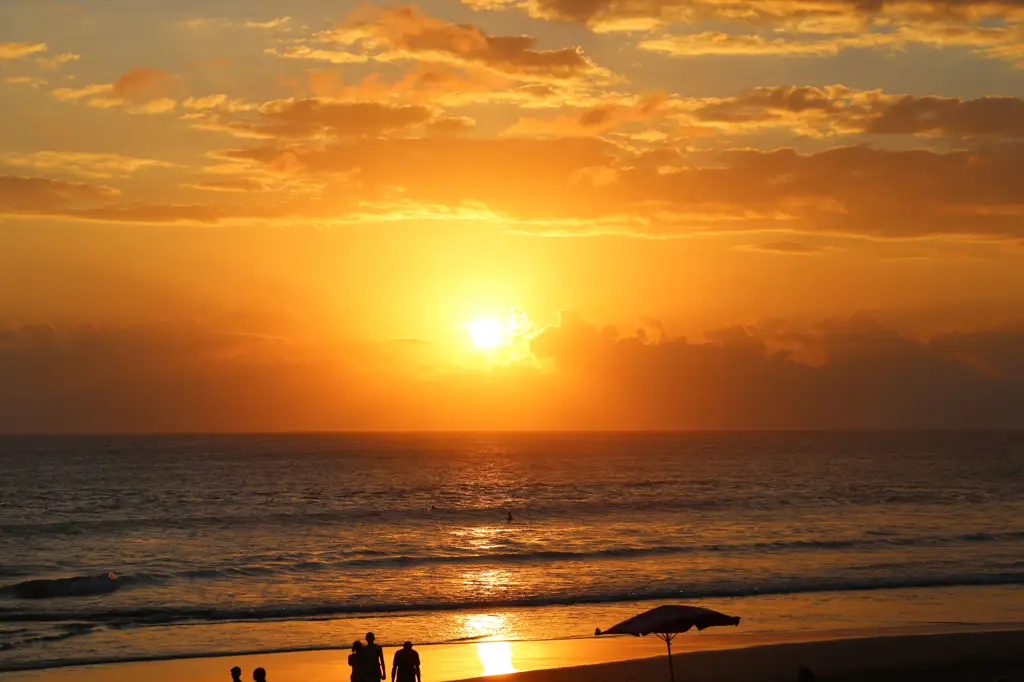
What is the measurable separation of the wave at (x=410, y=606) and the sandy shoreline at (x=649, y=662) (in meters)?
6.28

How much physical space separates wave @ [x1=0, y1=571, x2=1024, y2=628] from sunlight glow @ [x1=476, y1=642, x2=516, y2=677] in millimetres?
6547

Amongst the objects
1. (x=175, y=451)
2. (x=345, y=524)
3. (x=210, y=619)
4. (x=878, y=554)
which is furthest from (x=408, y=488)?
(x=175, y=451)

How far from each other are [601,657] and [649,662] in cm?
156

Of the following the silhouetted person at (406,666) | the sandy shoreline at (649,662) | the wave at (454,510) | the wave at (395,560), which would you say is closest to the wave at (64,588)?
the wave at (395,560)

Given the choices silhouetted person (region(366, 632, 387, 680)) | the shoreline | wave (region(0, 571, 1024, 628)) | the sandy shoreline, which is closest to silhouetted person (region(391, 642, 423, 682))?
silhouetted person (region(366, 632, 387, 680))

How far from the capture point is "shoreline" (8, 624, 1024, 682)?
2428 cm

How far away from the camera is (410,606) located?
114ft

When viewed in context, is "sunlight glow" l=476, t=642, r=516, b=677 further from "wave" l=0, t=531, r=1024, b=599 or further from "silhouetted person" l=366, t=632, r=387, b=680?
"wave" l=0, t=531, r=1024, b=599

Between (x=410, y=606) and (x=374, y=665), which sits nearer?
(x=374, y=665)

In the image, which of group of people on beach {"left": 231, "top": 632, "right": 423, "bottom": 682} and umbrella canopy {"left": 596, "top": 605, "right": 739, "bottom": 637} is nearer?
umbrella canopy {"left": 596, "top": 605, "right": 739, "bottom": 637}

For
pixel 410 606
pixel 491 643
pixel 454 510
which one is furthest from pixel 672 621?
pixel 454 510

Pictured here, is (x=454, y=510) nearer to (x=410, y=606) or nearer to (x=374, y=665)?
(x=410, y=606)

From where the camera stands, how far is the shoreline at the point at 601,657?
24281mm

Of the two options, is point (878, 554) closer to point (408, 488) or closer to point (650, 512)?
point (650, 512)
